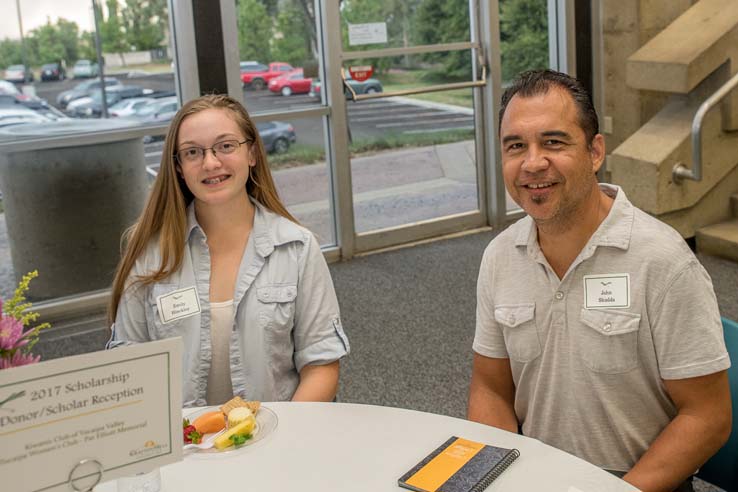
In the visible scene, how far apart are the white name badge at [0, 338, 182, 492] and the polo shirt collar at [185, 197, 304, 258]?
0.86 m

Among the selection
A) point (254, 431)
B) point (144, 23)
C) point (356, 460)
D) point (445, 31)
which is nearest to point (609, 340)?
point (356, 460)

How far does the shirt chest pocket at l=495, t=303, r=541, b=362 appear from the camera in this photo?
1783mm

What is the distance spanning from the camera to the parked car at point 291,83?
16.4ft

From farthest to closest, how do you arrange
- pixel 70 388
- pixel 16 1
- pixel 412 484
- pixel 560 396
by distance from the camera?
1. pixel 16 1
2. pixel 560 396
3. pixel 412 484
4. pixel 70 388

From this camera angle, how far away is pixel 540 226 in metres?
1.79

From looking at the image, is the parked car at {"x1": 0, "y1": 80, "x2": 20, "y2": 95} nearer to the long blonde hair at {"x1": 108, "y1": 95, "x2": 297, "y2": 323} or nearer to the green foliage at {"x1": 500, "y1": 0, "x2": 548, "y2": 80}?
the long blonde hair at {"x1": 108, "y1": 95, "x2": 297, "y2": 323}

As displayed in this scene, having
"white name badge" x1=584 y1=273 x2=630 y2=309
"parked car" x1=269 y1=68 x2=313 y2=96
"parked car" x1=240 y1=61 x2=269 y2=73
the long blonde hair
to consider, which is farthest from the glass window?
"white name badge" x1=584 y1=273 x2=630 y2=309

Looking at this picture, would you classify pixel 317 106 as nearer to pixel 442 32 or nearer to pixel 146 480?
pixel 442 32

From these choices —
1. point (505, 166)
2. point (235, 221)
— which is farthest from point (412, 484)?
point (235, 221)

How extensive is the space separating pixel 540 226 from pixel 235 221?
2.63 feet

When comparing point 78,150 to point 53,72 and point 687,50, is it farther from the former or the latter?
point 687,50

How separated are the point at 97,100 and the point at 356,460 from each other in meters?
3.59

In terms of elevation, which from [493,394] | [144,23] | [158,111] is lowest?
[493,394]

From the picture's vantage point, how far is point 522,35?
5.78 m
